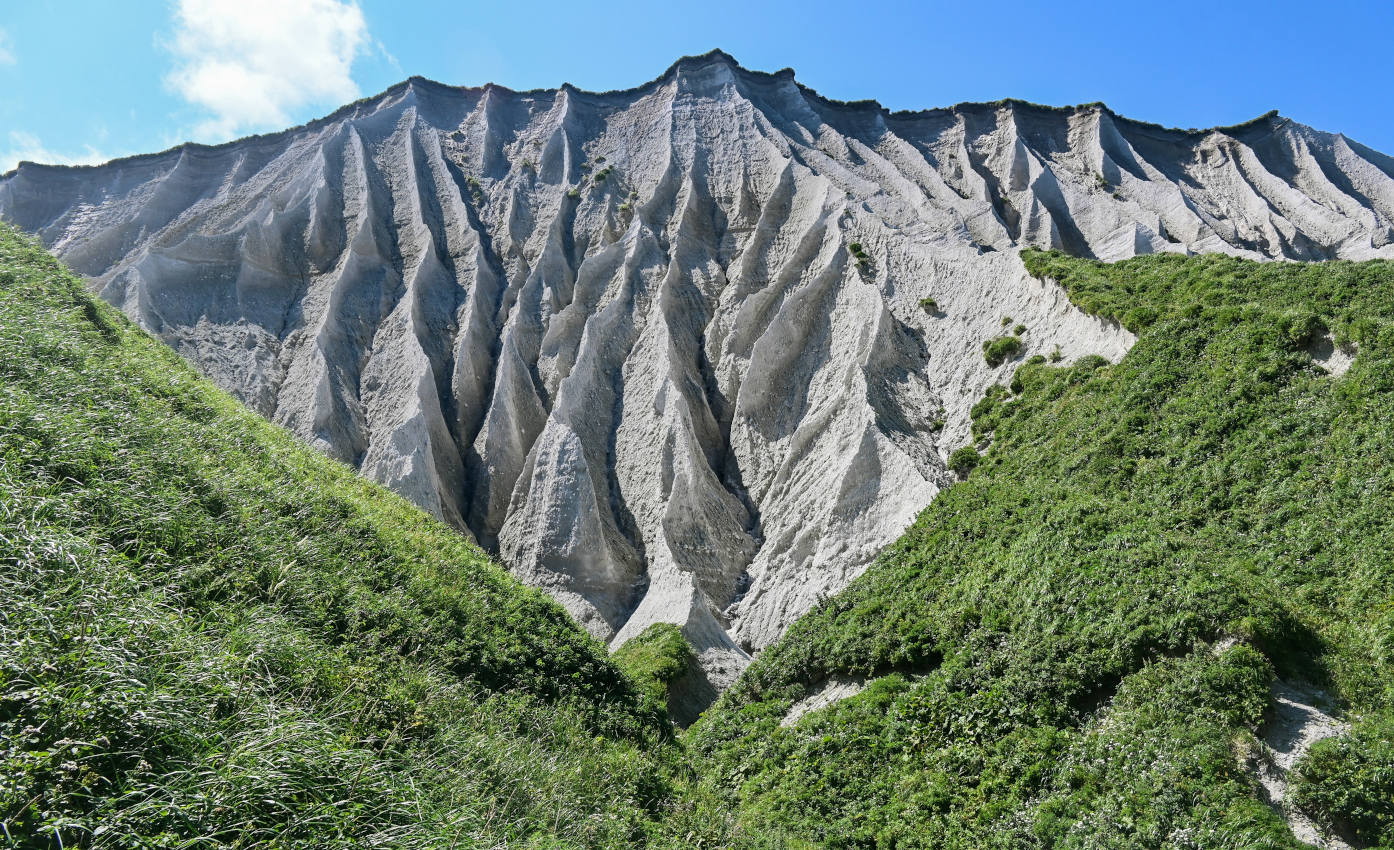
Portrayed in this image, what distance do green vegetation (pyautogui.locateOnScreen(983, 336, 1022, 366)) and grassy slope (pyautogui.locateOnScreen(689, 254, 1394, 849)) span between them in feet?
17.9

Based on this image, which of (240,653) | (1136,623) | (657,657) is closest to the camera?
(240,653)

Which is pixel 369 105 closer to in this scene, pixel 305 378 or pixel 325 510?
pixel 305 378

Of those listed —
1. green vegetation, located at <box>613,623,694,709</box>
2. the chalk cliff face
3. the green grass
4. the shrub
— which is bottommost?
green vegetation, located at <box>613,623,694,709</box>

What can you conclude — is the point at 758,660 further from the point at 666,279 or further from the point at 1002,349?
the point at 666,279

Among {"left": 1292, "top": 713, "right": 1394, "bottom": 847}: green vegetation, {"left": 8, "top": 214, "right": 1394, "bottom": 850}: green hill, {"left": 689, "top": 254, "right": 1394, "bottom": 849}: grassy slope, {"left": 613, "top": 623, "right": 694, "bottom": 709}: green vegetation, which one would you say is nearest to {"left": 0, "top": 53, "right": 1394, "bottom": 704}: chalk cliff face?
{"left": 613, "top": 623, "right": 694, "bottom": 709}: green vegetation

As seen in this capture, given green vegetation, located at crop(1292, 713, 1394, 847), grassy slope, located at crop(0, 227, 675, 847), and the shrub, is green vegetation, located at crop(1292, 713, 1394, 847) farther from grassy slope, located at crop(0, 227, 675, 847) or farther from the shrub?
the shrub

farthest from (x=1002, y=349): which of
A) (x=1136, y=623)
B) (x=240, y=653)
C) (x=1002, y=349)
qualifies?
(x=240, y=653)

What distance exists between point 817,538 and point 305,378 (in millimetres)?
25878

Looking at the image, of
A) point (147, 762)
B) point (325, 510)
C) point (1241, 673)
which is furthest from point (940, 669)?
point (147, 762)

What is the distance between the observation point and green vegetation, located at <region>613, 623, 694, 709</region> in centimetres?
1942

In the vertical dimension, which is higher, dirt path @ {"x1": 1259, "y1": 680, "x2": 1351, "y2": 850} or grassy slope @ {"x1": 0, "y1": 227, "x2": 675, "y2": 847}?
grassy slope @ {"x1": 0, "y1": 227, "x2": 675, "y2": 847}

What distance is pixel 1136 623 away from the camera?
39.7 feet

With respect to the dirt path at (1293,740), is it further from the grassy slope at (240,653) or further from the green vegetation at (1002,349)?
the green vegetation at (1002,349)

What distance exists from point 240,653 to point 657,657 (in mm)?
14647
